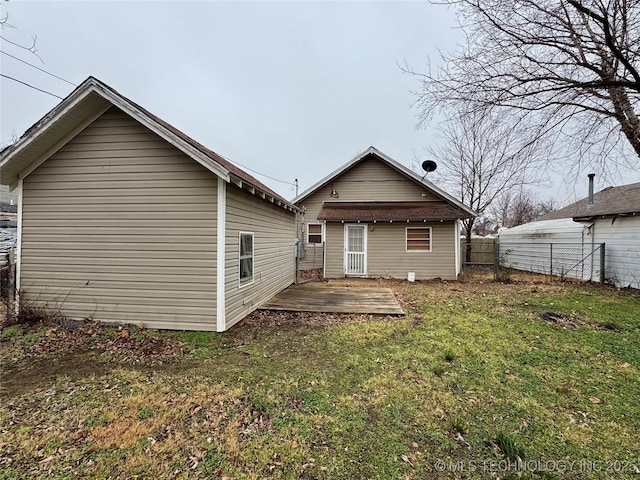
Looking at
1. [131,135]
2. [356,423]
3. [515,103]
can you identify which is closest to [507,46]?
[515,103]

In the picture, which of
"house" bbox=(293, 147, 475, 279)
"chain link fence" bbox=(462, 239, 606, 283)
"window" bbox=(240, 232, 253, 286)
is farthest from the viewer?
"house" bbox=(293, 147, 475, 279)

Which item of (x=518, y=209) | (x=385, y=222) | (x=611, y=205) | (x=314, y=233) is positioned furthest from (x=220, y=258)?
(x=518, y=209)

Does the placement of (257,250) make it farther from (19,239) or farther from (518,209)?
(518,209)

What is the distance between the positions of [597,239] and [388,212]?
8.79 m

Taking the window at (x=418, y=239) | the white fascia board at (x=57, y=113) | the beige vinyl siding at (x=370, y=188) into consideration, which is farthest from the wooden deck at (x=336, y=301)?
the white fascia board at (x=57, y=113)

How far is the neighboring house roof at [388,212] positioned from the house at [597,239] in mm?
5375

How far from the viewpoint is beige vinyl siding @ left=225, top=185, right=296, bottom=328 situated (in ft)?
18.9

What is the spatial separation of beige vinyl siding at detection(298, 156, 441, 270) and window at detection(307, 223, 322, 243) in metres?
0.54

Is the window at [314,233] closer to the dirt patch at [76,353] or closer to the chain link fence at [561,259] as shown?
the dirt patch at [76,353]

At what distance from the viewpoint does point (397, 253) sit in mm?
12609

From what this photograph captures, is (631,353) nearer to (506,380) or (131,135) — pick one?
(506,380)

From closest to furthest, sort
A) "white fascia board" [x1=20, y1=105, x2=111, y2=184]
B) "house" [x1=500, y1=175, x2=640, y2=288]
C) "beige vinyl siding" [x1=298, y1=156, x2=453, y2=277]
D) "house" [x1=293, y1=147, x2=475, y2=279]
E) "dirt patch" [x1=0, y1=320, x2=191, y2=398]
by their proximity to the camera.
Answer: "dirt patch" [x1=0, y1=320, x2=191, y2=398]
"white fascia board" [x1=20, y1=105, x2=111, y2=184]
"house" [x1=500, y1=175, x2=640, y2=288]
"house" [x1=293, y1=147, x2=475, y2=279]
"beige vinyl siding" [x1=298, y1=156, x2=453, y2=277]

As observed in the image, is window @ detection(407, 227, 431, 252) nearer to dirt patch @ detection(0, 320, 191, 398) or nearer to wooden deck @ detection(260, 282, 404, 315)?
wooden deck @ detection(260, 282, 404, 315)

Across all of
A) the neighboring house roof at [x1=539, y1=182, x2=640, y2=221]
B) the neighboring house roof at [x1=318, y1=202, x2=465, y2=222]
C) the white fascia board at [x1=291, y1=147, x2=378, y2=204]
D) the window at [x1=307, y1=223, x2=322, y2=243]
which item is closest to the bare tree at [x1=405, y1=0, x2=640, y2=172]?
the neighboring house roof at [x1=318, y1=202, x2=465, y2=222]
